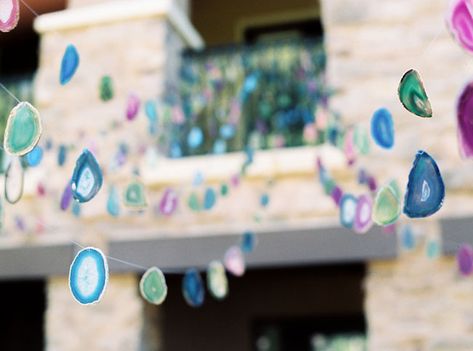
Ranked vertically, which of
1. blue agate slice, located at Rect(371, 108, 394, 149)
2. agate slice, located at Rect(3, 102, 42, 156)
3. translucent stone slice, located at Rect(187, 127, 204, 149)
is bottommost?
agate slice, located at Rect(3, 102, 42, 156)

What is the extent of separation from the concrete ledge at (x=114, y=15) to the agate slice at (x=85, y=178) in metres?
3.96

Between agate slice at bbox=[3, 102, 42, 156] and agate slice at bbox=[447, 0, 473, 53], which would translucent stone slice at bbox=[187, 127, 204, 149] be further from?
agate slice at bbox=[447, 0, 473, 53]

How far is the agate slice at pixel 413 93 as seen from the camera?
6.74ft

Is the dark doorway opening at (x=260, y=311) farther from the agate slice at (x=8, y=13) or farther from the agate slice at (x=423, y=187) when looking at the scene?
the agate slice at (x=8, y=13)

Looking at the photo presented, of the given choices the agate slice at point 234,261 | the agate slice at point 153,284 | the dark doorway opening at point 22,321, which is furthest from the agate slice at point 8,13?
the dark doorway opening at point 22,321

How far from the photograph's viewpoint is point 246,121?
6.18 meters

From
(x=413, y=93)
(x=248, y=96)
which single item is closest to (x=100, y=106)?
(x=248, y=96)

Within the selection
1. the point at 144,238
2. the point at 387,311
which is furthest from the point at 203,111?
the point at 387,311

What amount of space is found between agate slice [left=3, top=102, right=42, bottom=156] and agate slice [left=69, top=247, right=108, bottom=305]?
0.36 metres

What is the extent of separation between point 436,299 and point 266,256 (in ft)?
4.09

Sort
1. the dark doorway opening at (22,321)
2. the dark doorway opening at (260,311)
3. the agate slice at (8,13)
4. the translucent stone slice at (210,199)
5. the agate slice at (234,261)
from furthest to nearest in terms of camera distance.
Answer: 1. the dark doorway opening at (22,321)
2. the dark doorway opening at (260,311)
3. the translucent stone slice at (210,199)
4. the agate slice at (234,261)
5. the agate slice at (8,13)

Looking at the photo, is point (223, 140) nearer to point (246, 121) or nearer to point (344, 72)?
point (246, 121)

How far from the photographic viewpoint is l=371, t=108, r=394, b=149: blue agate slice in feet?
9.68

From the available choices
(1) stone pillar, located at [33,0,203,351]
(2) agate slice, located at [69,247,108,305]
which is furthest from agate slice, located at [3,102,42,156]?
(1) stone pillar, located at [33,0,203,351]
